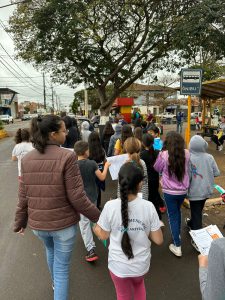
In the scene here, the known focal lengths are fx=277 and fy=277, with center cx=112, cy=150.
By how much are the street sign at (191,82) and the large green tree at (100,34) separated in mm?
6402

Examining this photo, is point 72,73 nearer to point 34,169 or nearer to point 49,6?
point 49,6

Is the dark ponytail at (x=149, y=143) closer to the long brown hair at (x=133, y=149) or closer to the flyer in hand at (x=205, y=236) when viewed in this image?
the long brown hair at (x=133, y=149)

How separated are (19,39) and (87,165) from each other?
48.4ft

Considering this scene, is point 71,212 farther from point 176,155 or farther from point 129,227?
point 176,155

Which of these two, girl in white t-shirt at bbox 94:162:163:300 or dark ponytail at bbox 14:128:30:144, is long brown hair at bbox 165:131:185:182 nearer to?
girl in white t-shirt at bbox 94:162:163:300

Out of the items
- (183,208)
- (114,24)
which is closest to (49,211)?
(183,208)

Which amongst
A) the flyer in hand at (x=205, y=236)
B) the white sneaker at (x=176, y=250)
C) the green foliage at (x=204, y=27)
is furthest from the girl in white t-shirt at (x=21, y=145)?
the green foliage at (x=204, y=27)

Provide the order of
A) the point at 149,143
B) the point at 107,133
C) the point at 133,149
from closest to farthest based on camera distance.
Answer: the point at 133,149 → the point at 149,143 → the point at 107,133

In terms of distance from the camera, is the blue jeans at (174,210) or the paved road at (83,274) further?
the blue jeans at (174,210)

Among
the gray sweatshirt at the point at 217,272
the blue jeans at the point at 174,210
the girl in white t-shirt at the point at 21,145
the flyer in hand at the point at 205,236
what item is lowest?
the blue jeans at the point at 174,210

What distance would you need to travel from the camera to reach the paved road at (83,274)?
122 inches

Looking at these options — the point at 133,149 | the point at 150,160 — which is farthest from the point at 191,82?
the point at 133,149

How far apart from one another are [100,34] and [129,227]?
1478 centimetres

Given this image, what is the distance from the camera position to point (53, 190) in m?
2.35
